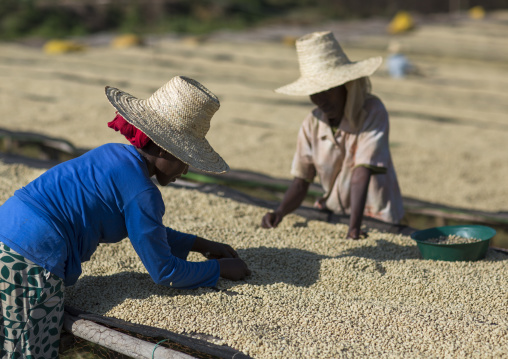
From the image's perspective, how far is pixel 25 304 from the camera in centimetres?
220

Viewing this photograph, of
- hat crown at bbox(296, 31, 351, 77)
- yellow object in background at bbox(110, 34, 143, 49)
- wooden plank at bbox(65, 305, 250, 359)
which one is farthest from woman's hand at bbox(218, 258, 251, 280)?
yellow object in background at bbox(110, 34, 143, 49)

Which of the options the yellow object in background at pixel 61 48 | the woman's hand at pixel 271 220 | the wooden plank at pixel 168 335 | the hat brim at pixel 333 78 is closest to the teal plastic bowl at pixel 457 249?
the woman's hand at pixel 271 220

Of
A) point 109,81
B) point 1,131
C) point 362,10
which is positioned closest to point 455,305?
point 1,131

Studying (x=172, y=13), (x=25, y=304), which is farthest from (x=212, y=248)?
(x=172, y=13)

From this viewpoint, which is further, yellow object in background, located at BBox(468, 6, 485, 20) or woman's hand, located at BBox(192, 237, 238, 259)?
yellow object in background, located at BBox(468, 6, 485, 20)

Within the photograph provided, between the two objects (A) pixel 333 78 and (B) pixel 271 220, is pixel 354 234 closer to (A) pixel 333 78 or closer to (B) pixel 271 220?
(B) pixel 271 220

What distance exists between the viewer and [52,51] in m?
11.9

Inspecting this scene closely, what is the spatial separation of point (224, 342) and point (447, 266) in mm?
1190

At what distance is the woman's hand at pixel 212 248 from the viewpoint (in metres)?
2.65

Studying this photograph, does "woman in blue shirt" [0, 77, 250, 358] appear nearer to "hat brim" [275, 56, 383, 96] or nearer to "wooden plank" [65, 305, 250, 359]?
"wooden plank" [65, 305, 250, 359]

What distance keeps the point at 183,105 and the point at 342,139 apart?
4.04ft

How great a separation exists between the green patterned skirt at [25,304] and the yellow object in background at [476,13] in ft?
59.3

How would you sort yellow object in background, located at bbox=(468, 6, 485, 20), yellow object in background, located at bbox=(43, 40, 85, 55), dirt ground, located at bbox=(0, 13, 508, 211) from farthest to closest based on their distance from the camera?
1. yellow object in background, located at bbox=(468, 6, 485, 20)
2. yellow object in background, located at bbox=(43, 40, 85, 55)
3. dirt ground, located at bbox=(0, 13, 508, 211)

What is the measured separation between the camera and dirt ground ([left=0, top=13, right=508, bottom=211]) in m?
5.71
